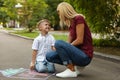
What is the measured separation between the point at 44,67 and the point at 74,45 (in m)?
0.98

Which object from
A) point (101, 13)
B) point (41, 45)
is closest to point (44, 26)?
point (41, 45)

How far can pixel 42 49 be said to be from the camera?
8312 mm

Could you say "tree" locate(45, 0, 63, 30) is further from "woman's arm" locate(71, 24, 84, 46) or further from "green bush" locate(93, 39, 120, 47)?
"woman's arm" locate(71, 24, 84, 46)

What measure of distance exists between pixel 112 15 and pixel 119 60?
3312mm

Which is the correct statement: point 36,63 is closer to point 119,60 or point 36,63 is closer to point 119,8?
point 119,60

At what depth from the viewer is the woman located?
745 cm

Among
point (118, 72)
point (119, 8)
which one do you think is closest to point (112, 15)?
point (119, 8)

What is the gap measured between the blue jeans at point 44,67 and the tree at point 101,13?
5.33 m

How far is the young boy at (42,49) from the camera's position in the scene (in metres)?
8.14

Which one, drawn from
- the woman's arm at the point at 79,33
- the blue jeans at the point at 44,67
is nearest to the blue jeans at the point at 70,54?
the woman's arm at the point at 79,33

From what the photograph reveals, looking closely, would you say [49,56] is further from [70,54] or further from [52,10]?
[52,10]

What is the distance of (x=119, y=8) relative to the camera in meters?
13.7

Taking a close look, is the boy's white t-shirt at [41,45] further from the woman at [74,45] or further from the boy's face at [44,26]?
the woman at [74,45]

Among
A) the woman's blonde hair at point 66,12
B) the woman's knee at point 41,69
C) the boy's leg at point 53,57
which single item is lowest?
the woman's knee at point 41,69
